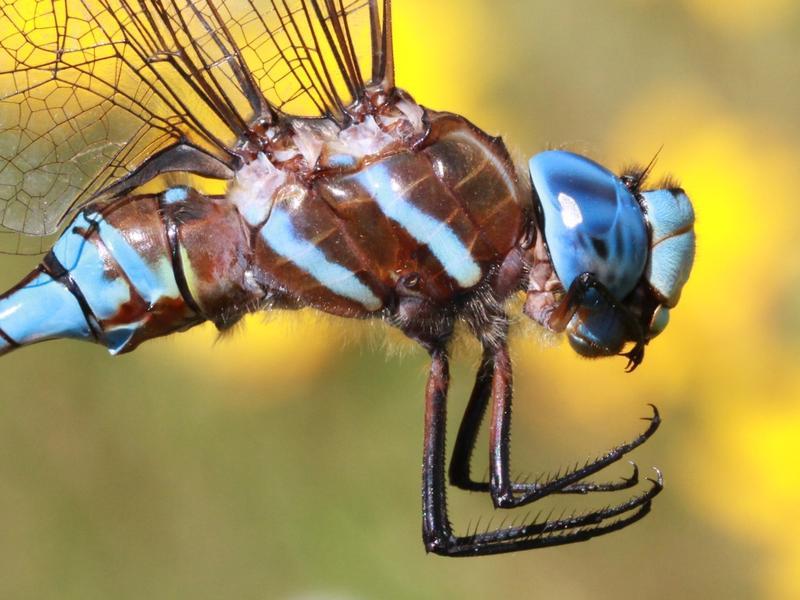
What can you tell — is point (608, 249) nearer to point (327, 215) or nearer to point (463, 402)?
point (327, 215)

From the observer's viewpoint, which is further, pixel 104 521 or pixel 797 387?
pixel 104 521

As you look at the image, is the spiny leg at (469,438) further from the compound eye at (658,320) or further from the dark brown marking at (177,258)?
the dark brown marking at (177,258)

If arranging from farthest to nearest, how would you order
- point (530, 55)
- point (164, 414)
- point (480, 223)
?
1. point (530, 55)
2. point (164, 414)
3. point (480, 223)

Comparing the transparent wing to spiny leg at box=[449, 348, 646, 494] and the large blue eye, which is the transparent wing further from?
spiny leg at box=[449, 348, 646, 494]

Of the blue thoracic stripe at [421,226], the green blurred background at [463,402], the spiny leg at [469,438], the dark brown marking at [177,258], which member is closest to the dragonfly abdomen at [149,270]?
the dark brown marking at [177,258]

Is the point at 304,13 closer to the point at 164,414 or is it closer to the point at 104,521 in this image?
the point at 164,414

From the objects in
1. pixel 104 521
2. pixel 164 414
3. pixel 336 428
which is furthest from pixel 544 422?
pixel 104 521
